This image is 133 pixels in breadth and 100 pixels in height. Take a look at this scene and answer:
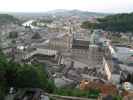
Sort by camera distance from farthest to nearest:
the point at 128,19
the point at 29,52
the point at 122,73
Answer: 1. the point at 128,19
2. the point at 29,52
3. the point at 122,73

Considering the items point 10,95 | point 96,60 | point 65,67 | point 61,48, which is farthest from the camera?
point 61,48

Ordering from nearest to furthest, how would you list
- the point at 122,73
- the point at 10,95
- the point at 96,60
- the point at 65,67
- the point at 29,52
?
the point at 10,95 < the point at 122,73 < the point at 65,67 < the point at 96,60 < the point at 29,52

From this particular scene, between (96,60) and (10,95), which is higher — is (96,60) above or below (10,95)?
below

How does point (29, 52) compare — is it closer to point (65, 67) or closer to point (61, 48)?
point (61, 48)

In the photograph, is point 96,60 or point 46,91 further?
point 96,60

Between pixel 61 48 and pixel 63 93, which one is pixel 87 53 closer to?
pixel 61 48

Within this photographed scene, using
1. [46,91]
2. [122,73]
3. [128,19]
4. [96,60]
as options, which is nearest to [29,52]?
[96,60]

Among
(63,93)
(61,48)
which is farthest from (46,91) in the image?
(61,48)

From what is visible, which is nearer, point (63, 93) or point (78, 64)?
point (63, 93)

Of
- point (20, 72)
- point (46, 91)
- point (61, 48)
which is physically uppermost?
point (20, 72)
